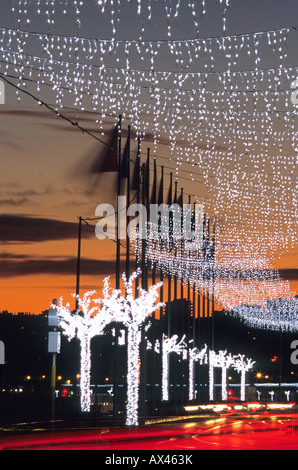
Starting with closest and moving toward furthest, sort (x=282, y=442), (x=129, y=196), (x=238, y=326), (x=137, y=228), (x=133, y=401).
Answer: (x=282, y=442) < (x=133, y=401) < (x=129, y=196) < (x=137, y=228) < (x=238, y=326)

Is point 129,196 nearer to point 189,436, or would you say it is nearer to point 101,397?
point 189,436

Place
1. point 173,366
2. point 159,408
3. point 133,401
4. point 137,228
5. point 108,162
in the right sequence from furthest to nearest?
point 173,366, point 159,408, point 137,228, point 133,401, point 108,162

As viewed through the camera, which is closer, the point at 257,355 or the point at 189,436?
the point at 189,436

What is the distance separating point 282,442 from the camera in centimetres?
2284

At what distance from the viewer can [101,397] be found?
263 feet

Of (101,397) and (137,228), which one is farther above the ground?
(137,228)

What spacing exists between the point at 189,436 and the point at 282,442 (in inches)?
121
